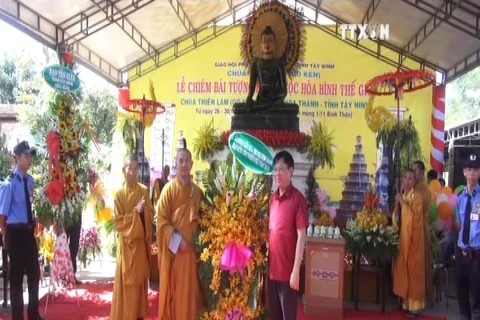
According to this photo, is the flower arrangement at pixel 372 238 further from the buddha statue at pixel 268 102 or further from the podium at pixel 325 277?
the buddha statue at pixel 268 102

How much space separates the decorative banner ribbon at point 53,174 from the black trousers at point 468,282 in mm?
3497

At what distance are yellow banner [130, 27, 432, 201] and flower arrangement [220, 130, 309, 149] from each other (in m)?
3.65

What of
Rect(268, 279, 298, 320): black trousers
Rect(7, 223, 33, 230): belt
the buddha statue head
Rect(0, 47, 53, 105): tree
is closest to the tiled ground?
Rect(7, 223, 33, 230): belt

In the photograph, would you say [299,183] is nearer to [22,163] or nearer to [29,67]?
[22,163]

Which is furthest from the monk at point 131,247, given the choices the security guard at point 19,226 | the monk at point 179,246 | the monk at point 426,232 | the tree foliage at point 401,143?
the tree foliage at point 401,143

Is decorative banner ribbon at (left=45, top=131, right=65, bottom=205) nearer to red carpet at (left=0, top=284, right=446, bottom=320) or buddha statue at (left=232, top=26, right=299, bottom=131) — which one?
red carpet at (left=0, top=284, right=446, bottom=320)

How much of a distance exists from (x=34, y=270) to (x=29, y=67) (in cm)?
1915

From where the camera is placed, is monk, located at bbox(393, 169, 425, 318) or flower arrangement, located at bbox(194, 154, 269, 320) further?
monk, located at bbox(393, 169, 425, 318)

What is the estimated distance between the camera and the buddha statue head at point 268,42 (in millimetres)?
6469

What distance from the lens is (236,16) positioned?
10.8 metres

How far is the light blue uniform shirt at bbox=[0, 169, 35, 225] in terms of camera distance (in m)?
3.70

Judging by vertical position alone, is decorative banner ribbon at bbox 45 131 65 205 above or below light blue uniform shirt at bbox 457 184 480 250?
above

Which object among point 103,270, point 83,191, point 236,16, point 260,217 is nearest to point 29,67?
point 236,16

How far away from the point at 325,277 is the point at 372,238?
0.67 meters
